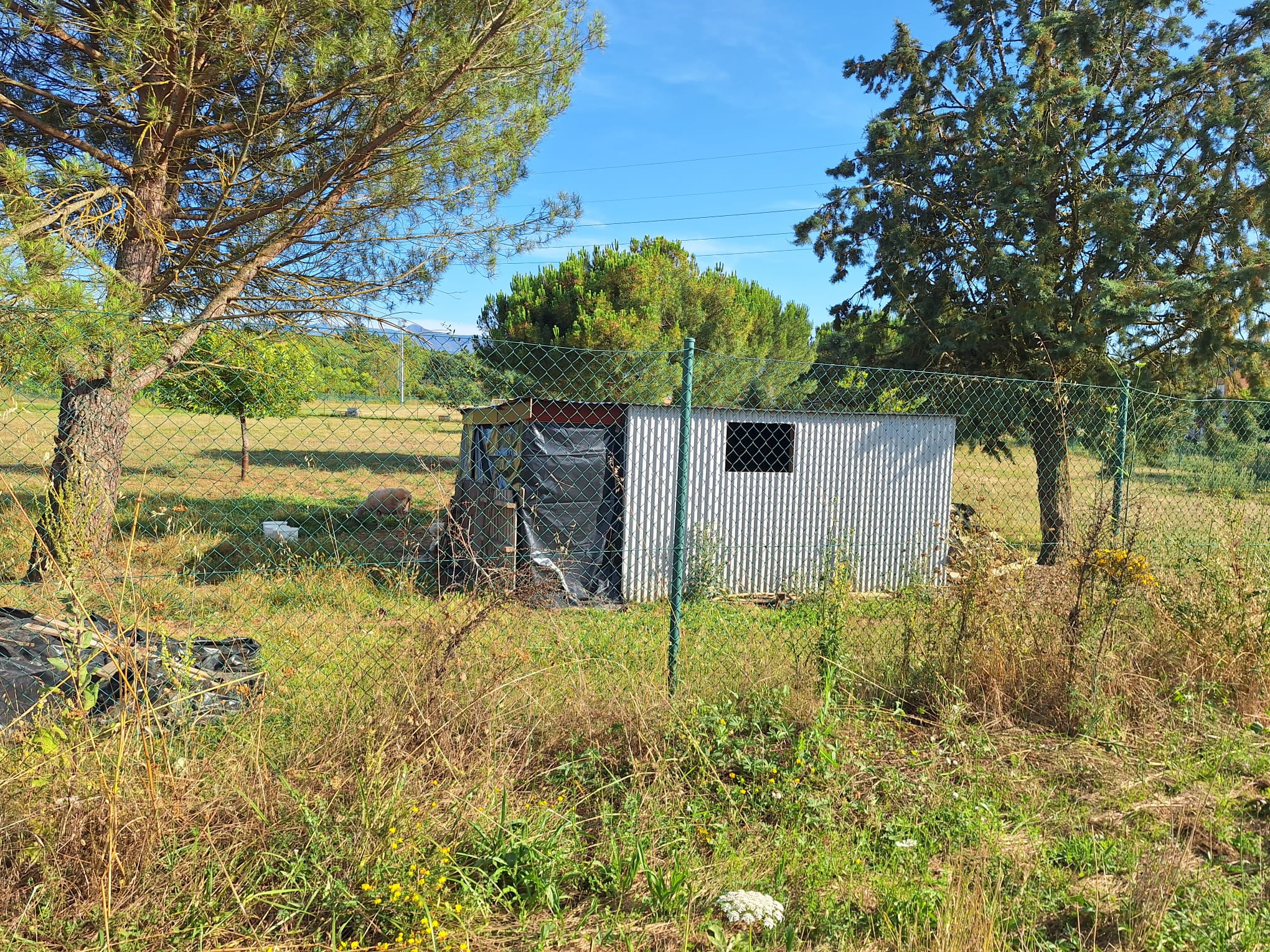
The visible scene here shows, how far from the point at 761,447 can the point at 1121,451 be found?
4560mm

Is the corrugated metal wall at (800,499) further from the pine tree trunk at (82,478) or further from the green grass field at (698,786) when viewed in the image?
the pine tree trunk at (82,478)

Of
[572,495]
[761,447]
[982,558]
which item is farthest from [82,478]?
[761,447]

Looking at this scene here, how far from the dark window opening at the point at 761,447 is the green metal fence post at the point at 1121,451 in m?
4.27

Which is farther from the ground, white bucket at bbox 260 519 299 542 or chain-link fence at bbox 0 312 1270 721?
chain-link fence at bbox 0 312 1270 721

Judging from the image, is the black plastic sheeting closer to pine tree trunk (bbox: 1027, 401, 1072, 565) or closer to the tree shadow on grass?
pine tree trunk (bbox: 1027, 401, 1072, 565)

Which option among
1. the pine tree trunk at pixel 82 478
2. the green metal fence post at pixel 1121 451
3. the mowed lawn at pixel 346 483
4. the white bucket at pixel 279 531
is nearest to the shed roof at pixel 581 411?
the mowed lawn at pixel 346 483

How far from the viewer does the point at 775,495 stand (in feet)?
31.3

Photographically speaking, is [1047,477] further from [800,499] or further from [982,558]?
[982,558]

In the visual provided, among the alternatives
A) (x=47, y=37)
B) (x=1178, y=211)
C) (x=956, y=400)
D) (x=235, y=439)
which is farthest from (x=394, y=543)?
(x=235, y=439)

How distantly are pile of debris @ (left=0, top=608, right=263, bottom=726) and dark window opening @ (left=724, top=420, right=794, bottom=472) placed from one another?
20.0 feet

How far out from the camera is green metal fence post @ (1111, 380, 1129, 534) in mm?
5289

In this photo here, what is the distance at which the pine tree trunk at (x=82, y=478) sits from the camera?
2.58 metres

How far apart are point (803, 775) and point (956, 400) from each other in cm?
886

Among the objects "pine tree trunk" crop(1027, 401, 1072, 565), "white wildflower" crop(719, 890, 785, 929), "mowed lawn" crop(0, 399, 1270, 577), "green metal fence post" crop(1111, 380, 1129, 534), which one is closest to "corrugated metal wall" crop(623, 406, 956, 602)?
"mowed lawn" crop(0, 399, 1270, 577)
